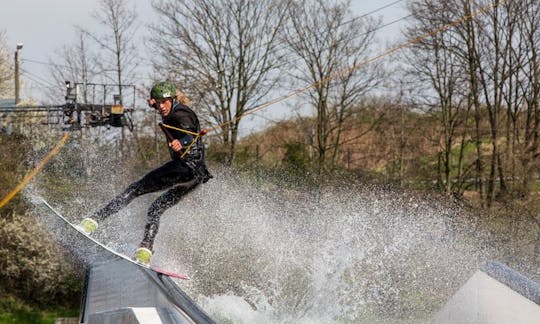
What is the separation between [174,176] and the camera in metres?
8.84

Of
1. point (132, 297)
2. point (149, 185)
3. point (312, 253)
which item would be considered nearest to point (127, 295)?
point (132, 297)

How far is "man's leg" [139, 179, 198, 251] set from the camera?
884 centimetres

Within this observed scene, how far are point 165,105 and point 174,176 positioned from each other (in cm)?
75

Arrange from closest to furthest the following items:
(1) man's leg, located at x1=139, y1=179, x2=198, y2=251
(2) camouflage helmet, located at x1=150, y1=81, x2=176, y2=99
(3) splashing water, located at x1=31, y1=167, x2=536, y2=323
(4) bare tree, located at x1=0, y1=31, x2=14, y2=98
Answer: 1. (2) camouflage helmet, located at x1=150, y1=81, x2=176, y2=99
2. (1) man's leg, located at x1=139, y1=179, x2=198, y2=251
3. (3) splashing water, located at x1=31, y1=167, x2=536, y2=323
4. (4) bare tree, located at x1=0, y1=31, x2=14, y2=98

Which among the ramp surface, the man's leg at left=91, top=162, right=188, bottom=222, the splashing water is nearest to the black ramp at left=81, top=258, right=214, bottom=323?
the man's leg at left=91, top=162, right=188, bottom=222

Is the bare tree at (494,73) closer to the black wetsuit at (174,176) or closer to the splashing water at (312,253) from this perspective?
the splashing water at (312,253)

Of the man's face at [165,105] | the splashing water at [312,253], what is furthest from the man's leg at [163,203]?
the splashing water at [312,253]

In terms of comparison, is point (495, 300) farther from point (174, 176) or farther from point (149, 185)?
point (149, 185)

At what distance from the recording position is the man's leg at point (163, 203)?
884 cm

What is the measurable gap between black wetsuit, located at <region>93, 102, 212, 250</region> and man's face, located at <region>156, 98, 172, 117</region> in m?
0.04

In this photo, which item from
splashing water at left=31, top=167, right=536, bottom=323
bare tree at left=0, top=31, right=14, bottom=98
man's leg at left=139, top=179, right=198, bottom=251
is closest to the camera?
man's leg at left=139, top=179, right=198, bottom=251

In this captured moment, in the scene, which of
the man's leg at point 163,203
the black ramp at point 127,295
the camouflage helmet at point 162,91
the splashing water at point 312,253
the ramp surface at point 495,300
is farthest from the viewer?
the splashing water at point 312,253

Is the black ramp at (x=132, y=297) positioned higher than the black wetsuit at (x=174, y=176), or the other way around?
the black wetsuit at (x=174, y=176)

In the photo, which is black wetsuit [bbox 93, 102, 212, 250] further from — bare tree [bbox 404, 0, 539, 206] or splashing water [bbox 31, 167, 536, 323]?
bare tree [bbox 404, 0, 539, 206]
